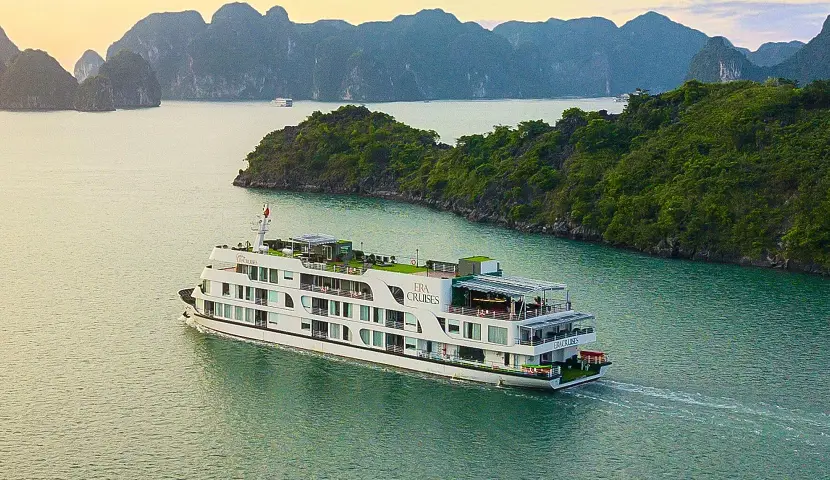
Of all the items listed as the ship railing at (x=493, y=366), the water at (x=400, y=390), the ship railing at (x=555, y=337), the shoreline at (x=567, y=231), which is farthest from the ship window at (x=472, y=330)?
the shoreline at (x=567, y=231)

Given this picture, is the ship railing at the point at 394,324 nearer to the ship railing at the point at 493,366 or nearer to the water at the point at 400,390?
the ship railing at the point at 493,366

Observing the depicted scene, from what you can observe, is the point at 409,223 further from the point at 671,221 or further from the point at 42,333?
the point at 42,333

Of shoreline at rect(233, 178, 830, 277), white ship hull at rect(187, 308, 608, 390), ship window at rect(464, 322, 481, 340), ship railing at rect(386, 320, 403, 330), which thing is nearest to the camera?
white ship hull at rect(187, 308, 608, 390)

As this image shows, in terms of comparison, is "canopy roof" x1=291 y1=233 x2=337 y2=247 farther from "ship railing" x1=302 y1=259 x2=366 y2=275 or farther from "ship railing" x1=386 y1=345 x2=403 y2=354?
"ship railing" x1=386 y1=345 x2=403 y2=354

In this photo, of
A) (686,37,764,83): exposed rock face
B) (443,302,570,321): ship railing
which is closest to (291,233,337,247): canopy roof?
(443,302,570,321): ship railing

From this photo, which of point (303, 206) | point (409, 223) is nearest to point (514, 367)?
point (409, 223)

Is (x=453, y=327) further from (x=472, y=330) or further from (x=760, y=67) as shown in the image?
(x=760, y=67)

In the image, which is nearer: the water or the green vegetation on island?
the water
